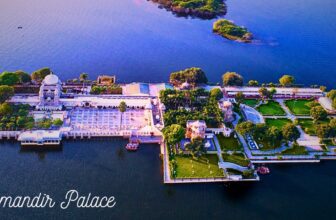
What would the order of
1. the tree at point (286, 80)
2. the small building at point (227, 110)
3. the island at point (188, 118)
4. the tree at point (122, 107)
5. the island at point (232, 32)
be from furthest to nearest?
the island at point (232, 32) → the tree at point (286, 80) → the tree at point (122, 107) → the small building at point (227, 110) → the island at point (188, 118)

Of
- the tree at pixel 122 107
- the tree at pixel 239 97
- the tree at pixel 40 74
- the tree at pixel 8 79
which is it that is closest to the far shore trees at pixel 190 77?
the tree at pixel 239 97

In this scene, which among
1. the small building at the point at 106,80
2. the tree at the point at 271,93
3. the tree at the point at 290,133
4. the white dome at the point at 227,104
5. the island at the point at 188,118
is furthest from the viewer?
the small building at the point at 106,80

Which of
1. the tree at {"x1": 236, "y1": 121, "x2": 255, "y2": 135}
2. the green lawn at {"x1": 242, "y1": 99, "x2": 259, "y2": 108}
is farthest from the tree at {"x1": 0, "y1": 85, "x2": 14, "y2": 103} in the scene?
the green lawn at {"x1": 242, "y1": 99, "x2": 259, "y2": 108}

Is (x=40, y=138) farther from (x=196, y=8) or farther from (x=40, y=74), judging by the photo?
(x=196, y=8)

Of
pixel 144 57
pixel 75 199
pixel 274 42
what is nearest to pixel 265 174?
pixel 75 199

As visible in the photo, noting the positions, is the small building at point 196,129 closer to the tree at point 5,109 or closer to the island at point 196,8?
the tree at point 5,109

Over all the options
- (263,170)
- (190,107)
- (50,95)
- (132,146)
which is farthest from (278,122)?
(50,95)
